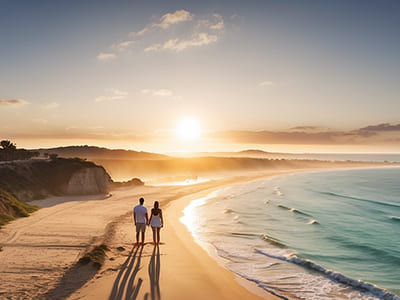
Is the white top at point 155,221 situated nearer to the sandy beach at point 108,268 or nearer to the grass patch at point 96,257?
the sandy beach at point 108,268

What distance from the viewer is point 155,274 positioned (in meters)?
11.3

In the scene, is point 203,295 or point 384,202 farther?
point 384,202

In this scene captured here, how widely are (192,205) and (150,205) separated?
5322mm

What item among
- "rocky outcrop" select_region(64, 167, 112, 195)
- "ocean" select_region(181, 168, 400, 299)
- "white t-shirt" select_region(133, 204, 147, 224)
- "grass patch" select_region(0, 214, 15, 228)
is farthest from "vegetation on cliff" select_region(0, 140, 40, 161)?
"white t-shirt" select_region(133, 204, 147, 224)

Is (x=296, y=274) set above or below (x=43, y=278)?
below

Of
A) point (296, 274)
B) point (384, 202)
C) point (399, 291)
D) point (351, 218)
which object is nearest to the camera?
point (399, 291)

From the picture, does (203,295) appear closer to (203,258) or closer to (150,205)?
(203,258)

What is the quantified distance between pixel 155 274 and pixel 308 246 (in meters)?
11.3

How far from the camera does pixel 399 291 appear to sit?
11328mm

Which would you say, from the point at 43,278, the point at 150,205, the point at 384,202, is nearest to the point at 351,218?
the point at 384,202

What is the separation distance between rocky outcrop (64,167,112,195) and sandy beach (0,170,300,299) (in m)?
21.1

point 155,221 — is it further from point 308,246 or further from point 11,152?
point 11,152

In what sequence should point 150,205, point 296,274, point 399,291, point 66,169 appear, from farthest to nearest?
point 66,169, point 150,205, point 296,274, point 399,291

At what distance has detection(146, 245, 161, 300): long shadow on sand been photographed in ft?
31.4
